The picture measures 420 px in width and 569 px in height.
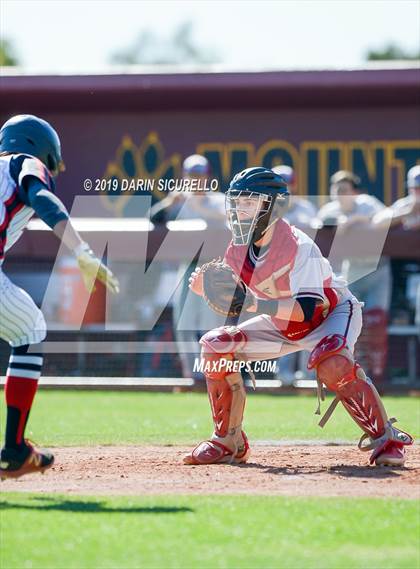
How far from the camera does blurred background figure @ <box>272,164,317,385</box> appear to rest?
41.6 feet

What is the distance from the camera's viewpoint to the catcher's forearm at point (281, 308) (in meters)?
6.49

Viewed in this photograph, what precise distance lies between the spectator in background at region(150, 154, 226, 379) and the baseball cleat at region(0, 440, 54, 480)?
6.60 metres

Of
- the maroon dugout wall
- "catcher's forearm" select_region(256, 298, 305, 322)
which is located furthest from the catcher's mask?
the maroon dugout wall

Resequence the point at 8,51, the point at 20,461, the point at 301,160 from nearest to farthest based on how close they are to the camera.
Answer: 1. the point at 20,461
2. the point at 301,160
3. the point at 8,51

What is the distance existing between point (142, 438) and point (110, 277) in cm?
327

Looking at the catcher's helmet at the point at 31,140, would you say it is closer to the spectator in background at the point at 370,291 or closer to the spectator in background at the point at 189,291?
the spectator in background at the point at 189,291

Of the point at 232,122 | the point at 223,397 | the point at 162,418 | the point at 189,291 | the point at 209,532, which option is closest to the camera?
the point at 209,532

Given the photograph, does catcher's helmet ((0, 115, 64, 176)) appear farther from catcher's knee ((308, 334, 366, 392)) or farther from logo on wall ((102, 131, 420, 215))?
logo on wall ((102, 131, 420, 215))

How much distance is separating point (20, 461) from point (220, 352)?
148 cm

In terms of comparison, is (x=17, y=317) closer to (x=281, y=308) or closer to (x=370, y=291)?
(x=281, y=308)

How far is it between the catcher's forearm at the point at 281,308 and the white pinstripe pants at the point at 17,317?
51.2 inches

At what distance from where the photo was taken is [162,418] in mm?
10109

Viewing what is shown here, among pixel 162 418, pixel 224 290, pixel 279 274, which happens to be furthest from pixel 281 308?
pixel 162 418

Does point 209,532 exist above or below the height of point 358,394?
below
